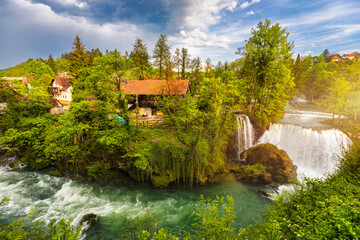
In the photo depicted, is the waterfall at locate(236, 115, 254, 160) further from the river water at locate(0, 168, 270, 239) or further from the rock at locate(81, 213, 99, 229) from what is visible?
the rock at locate(81, 213, 99, 229)

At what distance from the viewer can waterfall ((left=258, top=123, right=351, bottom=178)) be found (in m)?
23.2

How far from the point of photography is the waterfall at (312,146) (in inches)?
915

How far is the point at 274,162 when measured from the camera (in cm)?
2227

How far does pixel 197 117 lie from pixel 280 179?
14493mm

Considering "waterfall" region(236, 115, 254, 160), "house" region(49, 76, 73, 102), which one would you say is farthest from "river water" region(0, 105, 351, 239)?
"house" region(49, 76, 73, 102)

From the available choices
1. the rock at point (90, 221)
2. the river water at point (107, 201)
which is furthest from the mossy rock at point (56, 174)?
the rock at point (90, 221)

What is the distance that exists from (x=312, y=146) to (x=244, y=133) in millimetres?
10382

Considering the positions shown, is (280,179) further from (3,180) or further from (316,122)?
(3,180)

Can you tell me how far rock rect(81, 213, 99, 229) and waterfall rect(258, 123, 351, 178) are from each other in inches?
1070

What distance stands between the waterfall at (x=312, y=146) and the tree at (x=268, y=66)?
4.69 meters

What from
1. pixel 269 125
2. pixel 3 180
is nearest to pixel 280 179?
pixel 269 125

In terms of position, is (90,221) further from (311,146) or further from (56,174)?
Result: (311,146)

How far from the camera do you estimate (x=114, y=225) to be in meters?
13.7

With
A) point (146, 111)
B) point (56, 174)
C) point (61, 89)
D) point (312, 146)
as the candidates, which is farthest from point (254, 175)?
point (61, 89)
